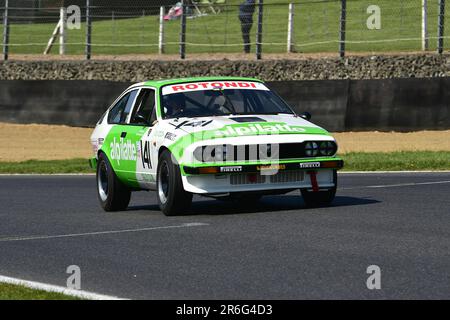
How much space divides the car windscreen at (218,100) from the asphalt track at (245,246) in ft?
3.67

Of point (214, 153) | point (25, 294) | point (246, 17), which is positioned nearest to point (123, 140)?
point (214, 153)

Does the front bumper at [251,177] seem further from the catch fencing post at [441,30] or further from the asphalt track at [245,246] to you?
the catch fencing post at [441,30]

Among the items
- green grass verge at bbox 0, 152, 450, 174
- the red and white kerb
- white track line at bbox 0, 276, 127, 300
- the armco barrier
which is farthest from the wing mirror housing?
the armco barrier

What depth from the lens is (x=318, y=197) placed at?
13594mm

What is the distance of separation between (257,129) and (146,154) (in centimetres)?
145

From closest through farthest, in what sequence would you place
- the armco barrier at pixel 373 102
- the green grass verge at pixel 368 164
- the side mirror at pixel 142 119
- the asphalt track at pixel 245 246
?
1. the asphalt track at pixel 245 246
2. the side mirror at pixel 142 119
3. the green grass verge at pixel 368 164
4. the armco barrier at pixel 373 102

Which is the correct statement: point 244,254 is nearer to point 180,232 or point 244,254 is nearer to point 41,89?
point 180,232

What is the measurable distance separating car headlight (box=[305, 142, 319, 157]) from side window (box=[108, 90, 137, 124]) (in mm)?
2738

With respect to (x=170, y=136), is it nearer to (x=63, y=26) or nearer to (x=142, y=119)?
(x=142, y=119)

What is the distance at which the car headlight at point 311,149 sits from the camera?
42.0 feet

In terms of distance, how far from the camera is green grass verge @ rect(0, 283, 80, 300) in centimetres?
836

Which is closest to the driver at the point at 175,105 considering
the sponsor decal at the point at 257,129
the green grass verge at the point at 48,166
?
the sponsor decal at the point at 257,129
